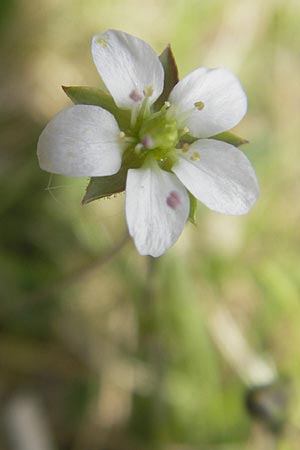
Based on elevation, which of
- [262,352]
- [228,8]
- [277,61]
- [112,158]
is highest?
[112,158]

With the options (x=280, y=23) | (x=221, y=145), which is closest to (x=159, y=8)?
(x=280, y=23)

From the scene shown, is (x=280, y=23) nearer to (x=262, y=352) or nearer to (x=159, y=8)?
(x=159, y=8)

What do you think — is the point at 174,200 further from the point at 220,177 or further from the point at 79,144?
the point at 79,144

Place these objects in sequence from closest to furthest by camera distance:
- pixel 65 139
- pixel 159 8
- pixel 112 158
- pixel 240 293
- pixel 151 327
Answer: pixel 65 139, pixel 112 158, pixel 151 327, pixel 240 293, pixel 159 8

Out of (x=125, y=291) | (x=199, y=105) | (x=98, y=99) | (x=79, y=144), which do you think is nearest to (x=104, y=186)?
(x=79, y=144)

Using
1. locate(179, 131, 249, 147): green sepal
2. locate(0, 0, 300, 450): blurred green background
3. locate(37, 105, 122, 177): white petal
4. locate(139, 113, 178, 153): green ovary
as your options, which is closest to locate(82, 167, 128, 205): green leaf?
locate(37, 105, 122, 177): white petal

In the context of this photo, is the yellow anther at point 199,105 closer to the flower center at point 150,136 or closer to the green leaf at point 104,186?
the flower center at point 150,136

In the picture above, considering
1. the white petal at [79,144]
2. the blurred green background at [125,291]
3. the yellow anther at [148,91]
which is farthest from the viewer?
the blurred green background at [125,291]

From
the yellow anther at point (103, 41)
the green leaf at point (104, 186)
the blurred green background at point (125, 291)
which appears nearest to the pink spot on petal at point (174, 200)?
the green leaf at point (104, 186)
